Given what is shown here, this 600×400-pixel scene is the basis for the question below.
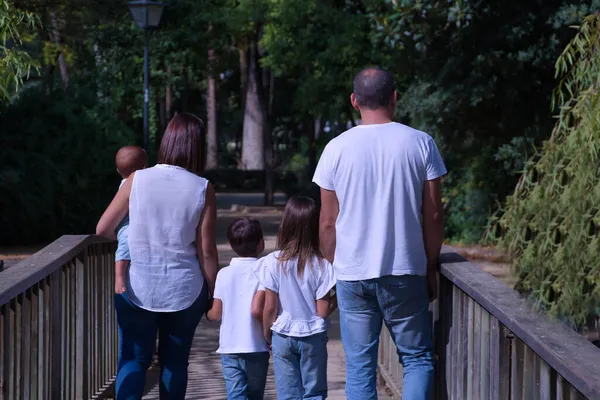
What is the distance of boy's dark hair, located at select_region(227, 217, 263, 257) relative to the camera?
5039 millimetres

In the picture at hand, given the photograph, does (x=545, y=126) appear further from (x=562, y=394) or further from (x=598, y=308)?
(x=562, y=394)

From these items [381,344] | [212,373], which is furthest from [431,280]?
[212,373]

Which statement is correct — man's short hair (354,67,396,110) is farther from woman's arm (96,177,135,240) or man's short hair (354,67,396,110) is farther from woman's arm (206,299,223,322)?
woman's arm (206,299,223,322)

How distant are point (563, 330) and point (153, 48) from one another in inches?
894

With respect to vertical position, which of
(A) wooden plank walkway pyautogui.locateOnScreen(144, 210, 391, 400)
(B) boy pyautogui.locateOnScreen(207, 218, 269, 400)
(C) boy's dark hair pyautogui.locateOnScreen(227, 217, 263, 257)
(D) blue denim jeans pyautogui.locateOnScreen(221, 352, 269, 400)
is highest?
(C) boy's dark hair pyautogui.locateOnScreen(227, 217, 263, 257)

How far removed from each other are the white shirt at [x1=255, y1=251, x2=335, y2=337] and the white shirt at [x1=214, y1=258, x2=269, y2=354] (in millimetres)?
134

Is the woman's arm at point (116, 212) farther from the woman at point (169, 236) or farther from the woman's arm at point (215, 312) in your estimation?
the woman's arm at point (215, 312)

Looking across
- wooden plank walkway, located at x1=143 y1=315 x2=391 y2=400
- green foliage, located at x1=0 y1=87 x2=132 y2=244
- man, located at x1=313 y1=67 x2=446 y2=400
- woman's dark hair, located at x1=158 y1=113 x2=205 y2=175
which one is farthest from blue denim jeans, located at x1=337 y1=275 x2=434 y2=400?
green foliage, located at x1=0 y1=87 x2=132 y2=244

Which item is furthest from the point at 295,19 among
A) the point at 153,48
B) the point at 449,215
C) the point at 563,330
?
the point at 563,330

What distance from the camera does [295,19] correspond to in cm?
2827

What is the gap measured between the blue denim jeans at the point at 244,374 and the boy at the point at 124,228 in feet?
2.31

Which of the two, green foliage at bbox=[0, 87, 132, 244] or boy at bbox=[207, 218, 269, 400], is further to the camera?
green foliage at bbox=[0, 87, 132, 244]

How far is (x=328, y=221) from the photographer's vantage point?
446cm

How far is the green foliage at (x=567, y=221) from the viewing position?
196 inches
